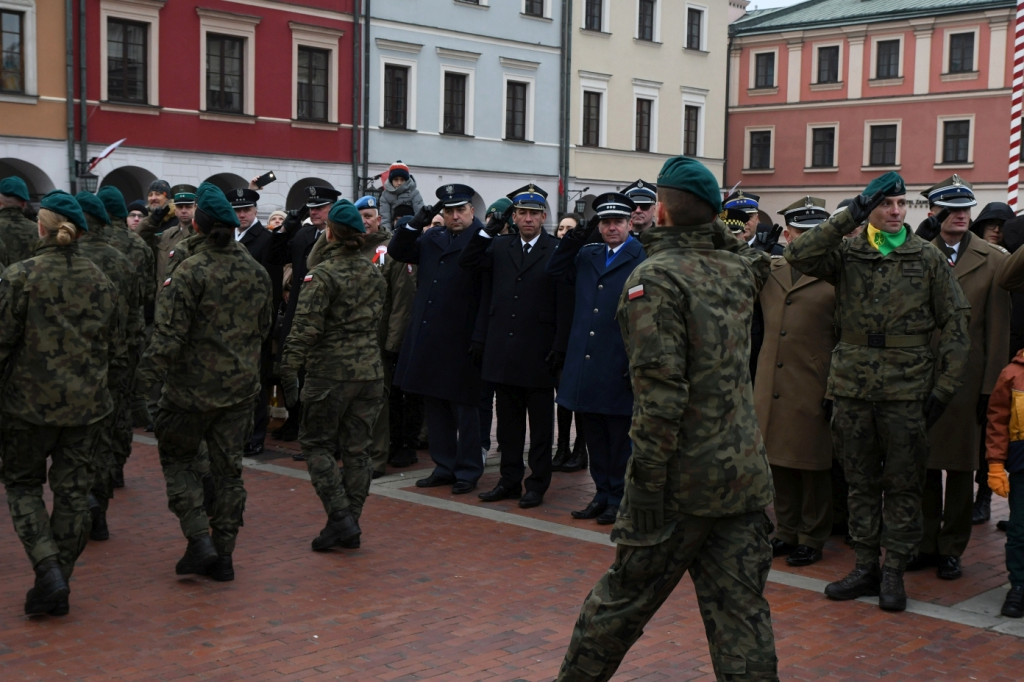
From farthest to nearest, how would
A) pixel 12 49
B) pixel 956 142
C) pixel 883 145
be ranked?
pixel 883 145 < pixel 956 142 < pixel 12 49

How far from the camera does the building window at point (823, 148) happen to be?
48.8 meters

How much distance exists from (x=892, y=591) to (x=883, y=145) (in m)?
43.6

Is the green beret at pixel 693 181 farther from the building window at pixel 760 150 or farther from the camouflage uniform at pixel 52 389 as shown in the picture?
the building window at pixel 760 150

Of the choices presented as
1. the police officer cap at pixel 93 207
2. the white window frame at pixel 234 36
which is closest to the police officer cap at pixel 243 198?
the police officer cap at pixel 93 207

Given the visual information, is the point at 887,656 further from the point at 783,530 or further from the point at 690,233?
the point at 690,233

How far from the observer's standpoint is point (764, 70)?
4997 centimetres

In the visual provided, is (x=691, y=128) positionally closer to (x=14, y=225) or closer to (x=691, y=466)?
(x=14, y=225)

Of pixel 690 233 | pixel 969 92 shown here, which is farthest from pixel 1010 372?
pixel 969 92

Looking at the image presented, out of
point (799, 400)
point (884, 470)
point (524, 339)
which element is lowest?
point (884, 470)

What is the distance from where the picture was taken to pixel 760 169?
50.2 metres

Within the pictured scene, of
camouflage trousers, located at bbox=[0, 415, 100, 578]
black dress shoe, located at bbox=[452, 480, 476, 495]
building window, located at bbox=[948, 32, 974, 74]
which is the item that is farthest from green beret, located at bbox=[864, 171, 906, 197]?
building window, located at bbox=[948, 32, 974, 74]

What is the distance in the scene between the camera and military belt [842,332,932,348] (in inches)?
261

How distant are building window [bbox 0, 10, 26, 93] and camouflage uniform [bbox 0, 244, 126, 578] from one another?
905 inches

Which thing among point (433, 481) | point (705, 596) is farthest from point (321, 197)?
point (705, 596)
